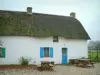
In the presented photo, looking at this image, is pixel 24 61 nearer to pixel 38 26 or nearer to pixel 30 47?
pixel 30 47

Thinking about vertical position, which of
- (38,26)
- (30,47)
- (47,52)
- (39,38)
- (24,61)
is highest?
(38,26)

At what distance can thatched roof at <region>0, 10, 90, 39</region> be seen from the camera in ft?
74.6

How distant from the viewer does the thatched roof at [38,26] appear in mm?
22734

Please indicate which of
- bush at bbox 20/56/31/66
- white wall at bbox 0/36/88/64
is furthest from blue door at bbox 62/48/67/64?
bush at bbox 20/56/31/66

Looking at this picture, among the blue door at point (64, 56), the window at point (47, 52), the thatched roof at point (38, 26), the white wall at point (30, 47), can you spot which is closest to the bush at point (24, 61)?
the white wall at point (30, 47)

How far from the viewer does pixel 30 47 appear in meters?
22.6

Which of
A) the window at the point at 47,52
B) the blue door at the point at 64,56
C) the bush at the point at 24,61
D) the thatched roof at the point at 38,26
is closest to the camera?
the bush at the point at 24,61

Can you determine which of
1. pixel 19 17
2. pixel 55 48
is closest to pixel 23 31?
pixel 19 17

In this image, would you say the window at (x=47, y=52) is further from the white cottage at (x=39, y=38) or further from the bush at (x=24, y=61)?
the bush at (x=24, y=61)

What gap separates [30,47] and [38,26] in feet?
10.7

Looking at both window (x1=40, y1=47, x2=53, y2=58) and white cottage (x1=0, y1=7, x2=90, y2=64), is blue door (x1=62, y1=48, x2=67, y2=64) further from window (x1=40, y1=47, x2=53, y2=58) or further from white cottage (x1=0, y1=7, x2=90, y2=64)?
window (x1=40, y1=47, x2=53, y2=58)

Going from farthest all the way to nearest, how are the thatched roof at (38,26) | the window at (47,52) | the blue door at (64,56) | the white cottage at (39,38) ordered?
the blue door at (64,56) → the window at (47,52) → the thatched roof at (38,26) → the white cottage at (39,38)

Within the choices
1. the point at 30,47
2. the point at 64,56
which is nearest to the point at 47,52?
the point at 30,47

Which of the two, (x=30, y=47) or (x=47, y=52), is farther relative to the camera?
(x=47, y=52)
